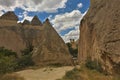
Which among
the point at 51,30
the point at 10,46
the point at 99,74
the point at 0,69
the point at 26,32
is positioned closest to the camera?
the point at 99,74

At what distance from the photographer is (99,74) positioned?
11633 mm

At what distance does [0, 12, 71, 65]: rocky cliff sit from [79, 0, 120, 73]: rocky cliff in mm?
13230

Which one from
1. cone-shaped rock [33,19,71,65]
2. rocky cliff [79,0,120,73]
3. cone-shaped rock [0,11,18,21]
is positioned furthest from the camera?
cone-shaped rock [0,11,18,21]

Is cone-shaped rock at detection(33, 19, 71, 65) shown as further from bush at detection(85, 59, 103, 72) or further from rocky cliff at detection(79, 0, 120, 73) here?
bush at detection(85, 59, 103, 72)

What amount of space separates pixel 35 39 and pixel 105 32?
3341cm

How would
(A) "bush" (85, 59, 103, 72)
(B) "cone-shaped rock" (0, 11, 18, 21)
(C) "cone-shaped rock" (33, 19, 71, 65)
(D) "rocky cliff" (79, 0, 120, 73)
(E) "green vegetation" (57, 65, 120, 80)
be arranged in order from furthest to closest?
1. (B) "cone-shaped rock" (0, 11, 18, 21)
2. (C) "cone-shaped rock" (33, 19, 71, 65)
3. (A) "bush" (85, 59, 103, 72)
4. (E) "green vegetation" (57, 65, 120, 80)
5. (D) "rocky cliff" (79, 0, 120, 73)

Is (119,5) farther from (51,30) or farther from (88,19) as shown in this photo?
(51,30)

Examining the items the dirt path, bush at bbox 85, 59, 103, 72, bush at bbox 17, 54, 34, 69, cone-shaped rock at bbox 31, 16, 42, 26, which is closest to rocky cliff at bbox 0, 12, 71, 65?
cone-shaped rock at bbox 31, 16, 42, 26

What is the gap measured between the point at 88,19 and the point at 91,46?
1594mm

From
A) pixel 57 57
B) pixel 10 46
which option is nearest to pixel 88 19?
pixel 57 57

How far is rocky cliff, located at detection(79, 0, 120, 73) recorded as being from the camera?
10.3m

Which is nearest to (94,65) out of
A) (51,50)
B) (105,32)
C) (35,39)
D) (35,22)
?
(105,32)

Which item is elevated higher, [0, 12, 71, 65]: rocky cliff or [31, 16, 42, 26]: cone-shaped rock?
[31, 16, 42, 26]: cone-shaped rock

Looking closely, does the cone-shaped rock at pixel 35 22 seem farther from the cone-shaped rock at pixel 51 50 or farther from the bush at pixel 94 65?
the bush at pixel 94 65
